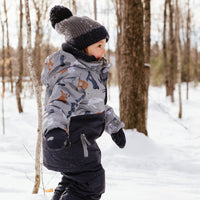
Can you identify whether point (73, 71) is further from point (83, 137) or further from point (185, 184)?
point (185, 184)

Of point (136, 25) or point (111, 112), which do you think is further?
point (136, 25)

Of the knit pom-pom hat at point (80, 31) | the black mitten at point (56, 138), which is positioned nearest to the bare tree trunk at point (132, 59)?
the knit pom-pom hat at point (80, 31)

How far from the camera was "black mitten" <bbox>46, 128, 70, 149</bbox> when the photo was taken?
3.91ft

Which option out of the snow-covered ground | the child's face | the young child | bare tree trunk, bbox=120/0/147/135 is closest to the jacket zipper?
the young child

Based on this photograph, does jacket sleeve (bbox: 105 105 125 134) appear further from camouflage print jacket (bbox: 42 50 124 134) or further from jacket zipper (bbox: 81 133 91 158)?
jacket zipper (bbox: 81 133 91 158)

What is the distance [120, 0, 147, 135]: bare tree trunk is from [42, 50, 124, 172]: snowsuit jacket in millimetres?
3427

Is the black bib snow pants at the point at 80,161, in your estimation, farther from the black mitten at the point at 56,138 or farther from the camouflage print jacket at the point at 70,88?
the black mitten at the point at 56,138

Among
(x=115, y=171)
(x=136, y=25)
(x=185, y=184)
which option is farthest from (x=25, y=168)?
(x=136, y=25)

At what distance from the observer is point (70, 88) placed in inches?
56.0

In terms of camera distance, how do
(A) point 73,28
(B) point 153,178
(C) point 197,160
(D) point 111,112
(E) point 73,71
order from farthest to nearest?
1. (C) point 197,160
2. (B) point 153,178
3. (D) point 111,112
4. (A) point 73,28
5. (E) point 73,71

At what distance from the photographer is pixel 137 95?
16.5ft

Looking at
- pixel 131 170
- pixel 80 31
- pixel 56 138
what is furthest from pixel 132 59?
A: pixel 56 138

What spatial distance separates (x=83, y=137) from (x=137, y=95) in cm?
363

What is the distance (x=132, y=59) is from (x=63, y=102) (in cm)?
379
